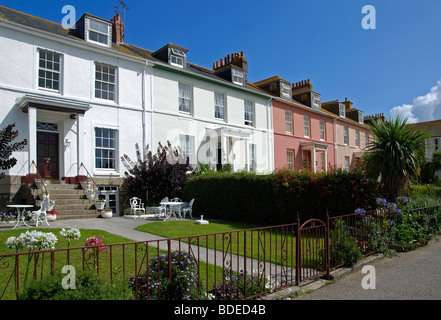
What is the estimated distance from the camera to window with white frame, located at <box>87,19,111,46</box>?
16156 millimetres

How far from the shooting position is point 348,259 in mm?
6703

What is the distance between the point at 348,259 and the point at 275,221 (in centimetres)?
584

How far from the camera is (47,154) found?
1445cm

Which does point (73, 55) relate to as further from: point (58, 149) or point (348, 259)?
point (348, 259)

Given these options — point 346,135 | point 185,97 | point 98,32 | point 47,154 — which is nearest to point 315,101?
point 346,135

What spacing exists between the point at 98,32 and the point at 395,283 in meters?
16.5

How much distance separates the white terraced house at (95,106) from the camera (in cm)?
1327

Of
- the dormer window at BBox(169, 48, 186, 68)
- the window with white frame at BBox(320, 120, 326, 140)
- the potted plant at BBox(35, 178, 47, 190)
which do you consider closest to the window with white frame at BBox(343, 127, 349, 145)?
the window with white frame at BBox(320, 120, 326, 140)

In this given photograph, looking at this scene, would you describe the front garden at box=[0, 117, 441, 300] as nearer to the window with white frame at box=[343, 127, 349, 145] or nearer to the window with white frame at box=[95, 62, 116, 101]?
the window with white frame at box=[95, 62, 116, 101]

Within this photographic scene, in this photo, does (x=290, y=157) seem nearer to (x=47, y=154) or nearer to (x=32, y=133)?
(x=47, y=154)

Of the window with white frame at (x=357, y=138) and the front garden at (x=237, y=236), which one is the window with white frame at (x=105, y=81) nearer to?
the front garden at (x=237, y=236)

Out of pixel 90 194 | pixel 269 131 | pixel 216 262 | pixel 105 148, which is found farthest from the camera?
pixel 269 131

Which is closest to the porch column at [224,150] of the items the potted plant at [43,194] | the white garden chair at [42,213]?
the potted plant at [43,194]
